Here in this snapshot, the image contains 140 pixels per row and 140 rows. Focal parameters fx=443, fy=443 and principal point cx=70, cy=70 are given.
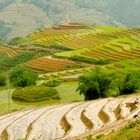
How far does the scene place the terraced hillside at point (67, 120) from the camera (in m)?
29.7

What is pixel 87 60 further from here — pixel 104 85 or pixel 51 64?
pixel 104 85

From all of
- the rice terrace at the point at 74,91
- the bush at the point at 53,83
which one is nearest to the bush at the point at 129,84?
the rice terrace at the point at 74,91

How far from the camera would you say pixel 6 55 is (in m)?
143

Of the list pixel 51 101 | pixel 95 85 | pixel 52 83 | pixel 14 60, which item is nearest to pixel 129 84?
pixel 95 85

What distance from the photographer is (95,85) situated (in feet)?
184

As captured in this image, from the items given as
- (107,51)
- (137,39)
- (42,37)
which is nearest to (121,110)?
(107,51)

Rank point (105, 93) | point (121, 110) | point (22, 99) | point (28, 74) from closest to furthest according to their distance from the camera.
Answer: point (121, 110), point (105, 93), point (22, 99), point (28, 74)

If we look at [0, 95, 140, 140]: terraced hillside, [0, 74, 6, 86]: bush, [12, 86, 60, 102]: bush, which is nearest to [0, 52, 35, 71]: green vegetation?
[0, 74, 6, 86]: bush

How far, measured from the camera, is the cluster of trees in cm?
5675

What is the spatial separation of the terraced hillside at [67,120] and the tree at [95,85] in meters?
10.9

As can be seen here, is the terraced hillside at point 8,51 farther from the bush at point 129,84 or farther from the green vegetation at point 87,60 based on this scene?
the bush at point 129,84

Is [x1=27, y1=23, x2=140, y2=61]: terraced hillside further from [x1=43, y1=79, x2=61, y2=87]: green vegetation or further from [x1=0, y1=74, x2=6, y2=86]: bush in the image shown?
[x1=0, y1=74, x2=6, y2=86]: bush

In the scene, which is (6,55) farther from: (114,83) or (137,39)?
(114,83)

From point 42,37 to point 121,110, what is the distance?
435 feet
